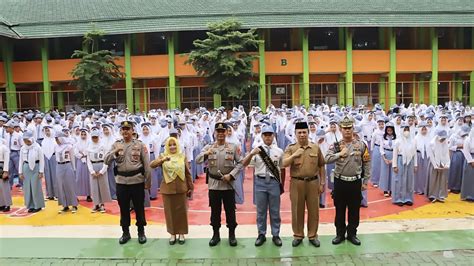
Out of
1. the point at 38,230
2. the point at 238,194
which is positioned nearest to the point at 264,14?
the point at 238,194

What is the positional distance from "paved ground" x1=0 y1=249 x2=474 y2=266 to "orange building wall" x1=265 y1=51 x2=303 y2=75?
22.5 meters

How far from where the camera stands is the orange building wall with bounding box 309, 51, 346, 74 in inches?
1099

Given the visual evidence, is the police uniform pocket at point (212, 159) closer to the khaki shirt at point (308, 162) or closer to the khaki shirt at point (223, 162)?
the khaki shirt at point (223, 162)

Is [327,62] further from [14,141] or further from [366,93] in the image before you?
[14,141]

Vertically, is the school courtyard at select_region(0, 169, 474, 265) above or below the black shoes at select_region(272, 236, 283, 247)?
below

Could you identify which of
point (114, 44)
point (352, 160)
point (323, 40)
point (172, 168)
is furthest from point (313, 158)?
point (114, 44)

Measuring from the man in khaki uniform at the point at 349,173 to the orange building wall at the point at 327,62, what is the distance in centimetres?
2228

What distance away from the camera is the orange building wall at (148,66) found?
91.9 feet

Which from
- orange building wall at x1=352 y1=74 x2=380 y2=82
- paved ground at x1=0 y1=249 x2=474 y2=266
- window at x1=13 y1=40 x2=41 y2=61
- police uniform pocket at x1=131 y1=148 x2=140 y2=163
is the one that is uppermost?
window at x1=13 y1=40 x2=41 y2=61

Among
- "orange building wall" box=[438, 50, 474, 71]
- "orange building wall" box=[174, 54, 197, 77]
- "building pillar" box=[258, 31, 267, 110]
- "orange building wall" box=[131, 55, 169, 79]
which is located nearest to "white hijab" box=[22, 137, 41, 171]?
"building pillar" box=[258, 31, 267, 110]

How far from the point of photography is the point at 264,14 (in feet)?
89.9

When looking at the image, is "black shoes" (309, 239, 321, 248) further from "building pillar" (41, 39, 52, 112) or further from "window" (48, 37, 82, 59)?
"window" (48, 37, 82, 59)

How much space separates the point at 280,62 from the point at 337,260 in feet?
75.4

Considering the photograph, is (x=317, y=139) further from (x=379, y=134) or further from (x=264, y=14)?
(x=264, y=14)
